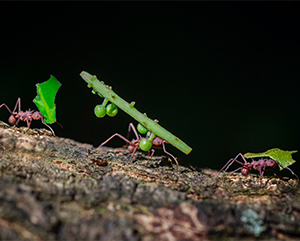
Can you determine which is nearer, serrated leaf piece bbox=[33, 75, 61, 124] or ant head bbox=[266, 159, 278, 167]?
serrated leaf piece bbox=[33, 75, 61, 124]

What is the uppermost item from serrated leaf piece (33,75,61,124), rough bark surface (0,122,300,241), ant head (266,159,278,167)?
ant head (266,159,278,167)

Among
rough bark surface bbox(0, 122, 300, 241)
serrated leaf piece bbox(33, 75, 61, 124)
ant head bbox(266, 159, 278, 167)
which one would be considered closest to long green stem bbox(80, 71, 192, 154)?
rough bark surface bbox(0, 122, 300, 241)

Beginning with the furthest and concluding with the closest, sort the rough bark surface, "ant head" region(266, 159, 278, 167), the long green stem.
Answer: "ant head" region(266, 159, 278, 167) → the long green stem → the rough bark surface

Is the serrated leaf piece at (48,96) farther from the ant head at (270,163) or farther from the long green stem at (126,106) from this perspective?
the ant head at (270,163)

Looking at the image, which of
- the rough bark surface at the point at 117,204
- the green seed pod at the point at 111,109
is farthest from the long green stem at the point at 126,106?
the rough bark surface at the point at 117,204

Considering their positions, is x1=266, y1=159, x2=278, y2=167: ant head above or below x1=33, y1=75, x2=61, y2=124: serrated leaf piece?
above

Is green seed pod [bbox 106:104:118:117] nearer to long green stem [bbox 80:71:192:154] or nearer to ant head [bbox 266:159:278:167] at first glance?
long green stem [bbox 80:71:192:154]

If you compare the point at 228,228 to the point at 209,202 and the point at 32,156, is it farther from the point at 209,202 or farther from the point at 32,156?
the point at 32,156

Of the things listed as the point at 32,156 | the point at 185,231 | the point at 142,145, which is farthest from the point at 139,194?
the point at 32,156
